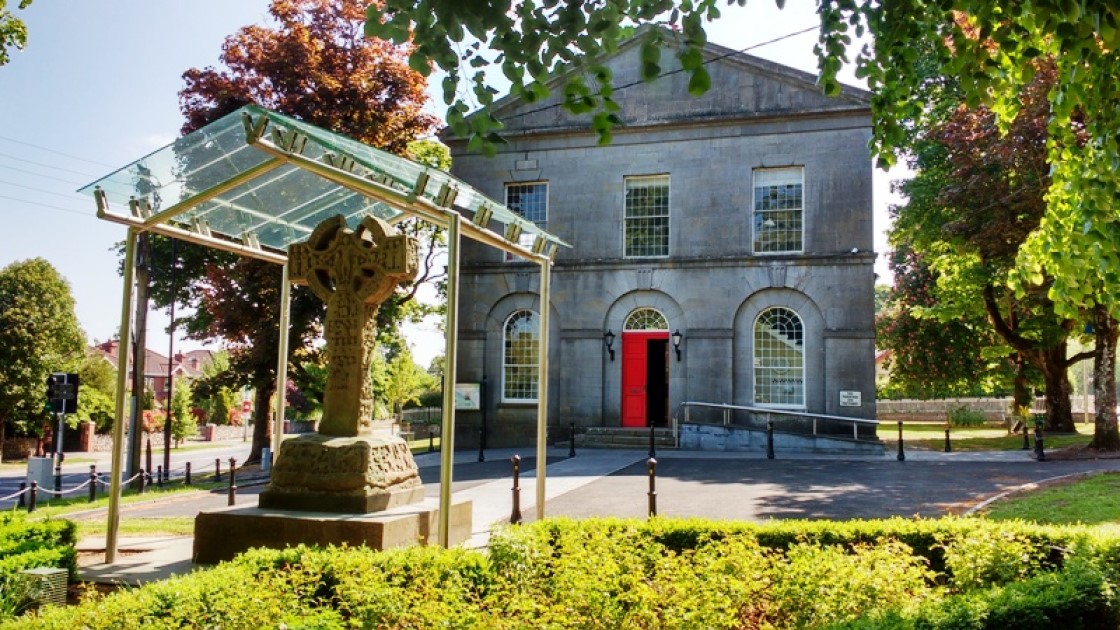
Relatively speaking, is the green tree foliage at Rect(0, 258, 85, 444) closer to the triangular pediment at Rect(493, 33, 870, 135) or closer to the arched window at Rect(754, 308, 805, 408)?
the triangular pediment at Rect(493, 33, 870, 135)

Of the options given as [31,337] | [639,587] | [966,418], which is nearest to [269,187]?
[639,587]

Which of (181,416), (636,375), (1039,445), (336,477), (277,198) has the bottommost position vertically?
(181,416)

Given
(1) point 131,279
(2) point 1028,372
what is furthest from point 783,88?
Answer: (1) point 131,279

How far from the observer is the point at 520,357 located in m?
27.4

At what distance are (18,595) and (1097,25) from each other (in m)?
8.75

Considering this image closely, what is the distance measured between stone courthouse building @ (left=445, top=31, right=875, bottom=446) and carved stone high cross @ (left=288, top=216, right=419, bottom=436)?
16967mm

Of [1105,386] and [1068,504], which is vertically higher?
[1105,386]

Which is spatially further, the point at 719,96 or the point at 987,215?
the point at 719,96

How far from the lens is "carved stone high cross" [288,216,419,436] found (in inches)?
360

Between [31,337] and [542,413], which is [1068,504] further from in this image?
[31,337]

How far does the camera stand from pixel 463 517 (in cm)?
978

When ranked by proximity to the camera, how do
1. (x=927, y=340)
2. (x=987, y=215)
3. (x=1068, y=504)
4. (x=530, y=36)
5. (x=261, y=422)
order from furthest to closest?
(x=927, y=340) < (x=261, y=422) < (x=987, y=215) < (x=1068, y=504) < (x=530, y=36)

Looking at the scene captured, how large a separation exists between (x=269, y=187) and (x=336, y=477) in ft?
14.1

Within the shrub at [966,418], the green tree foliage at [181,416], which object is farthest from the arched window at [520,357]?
the shrub at [966,418]
